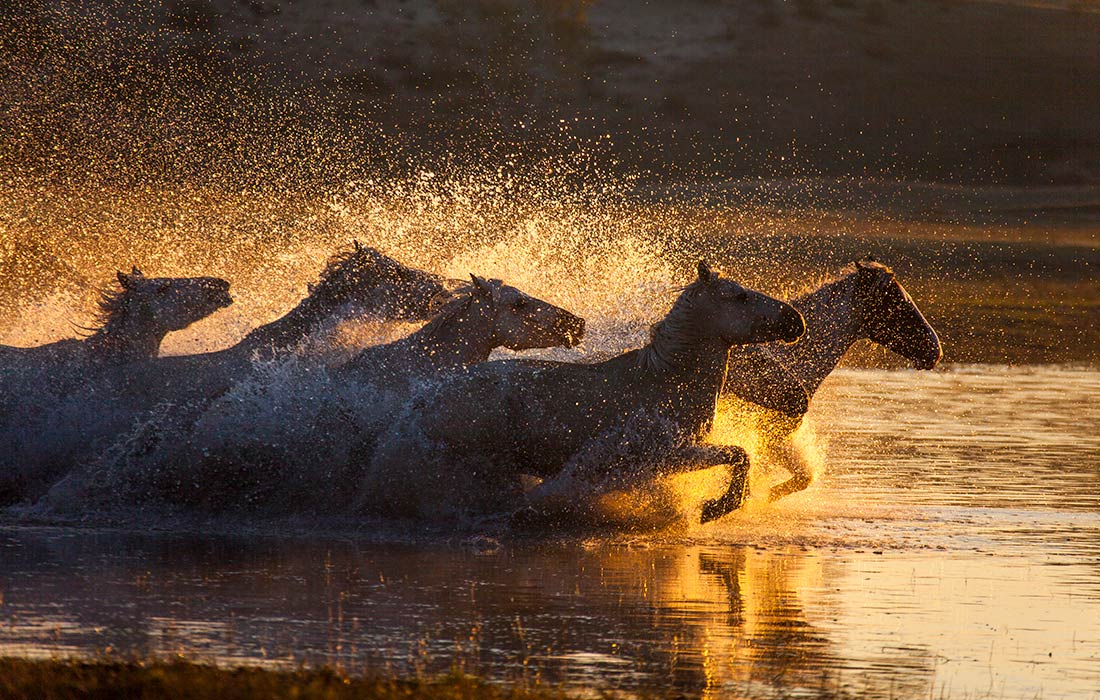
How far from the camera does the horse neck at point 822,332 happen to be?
1622 cm

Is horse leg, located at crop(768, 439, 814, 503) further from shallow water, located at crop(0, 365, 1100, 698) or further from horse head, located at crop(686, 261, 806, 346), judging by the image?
horse head, located at crop(686, 261, 806, 346)

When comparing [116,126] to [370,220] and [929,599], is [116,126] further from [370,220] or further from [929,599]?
[929,599]

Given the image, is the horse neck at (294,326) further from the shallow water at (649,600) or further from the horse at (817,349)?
the horse at (817,349)

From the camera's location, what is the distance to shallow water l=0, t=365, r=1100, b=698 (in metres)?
9.26

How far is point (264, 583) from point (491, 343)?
16.1ft

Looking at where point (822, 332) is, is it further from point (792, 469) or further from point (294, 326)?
point (294, 326)

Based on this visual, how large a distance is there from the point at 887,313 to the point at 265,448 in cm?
541

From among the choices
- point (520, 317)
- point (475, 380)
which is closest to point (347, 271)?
point (520, 317)

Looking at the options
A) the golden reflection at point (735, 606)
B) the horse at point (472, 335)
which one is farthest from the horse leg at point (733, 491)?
the horse at point (472, 335)

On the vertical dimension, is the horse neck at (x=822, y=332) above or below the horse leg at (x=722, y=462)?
above

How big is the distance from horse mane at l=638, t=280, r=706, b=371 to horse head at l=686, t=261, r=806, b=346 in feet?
0.10

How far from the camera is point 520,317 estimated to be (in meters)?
15.9

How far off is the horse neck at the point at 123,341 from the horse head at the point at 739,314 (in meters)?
4.78

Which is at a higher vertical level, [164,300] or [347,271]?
[347,271]
